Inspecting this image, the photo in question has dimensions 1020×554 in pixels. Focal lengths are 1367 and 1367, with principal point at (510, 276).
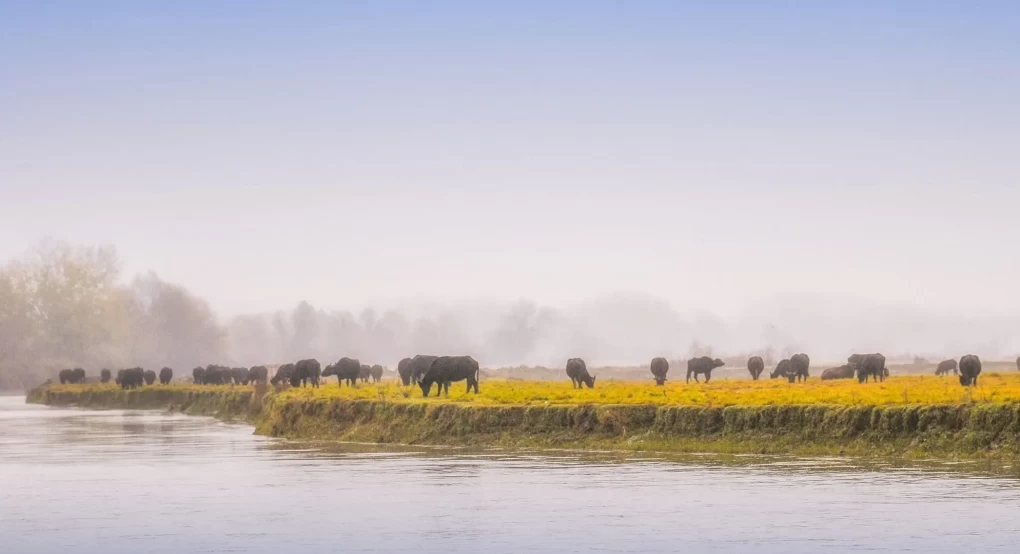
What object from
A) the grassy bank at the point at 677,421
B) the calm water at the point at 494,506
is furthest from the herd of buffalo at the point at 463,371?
the calm water at the point at 494,506

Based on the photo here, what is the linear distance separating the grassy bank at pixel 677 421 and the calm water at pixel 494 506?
2791 millimetres

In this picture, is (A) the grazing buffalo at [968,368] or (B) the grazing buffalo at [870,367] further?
(B) the grazing buffalo at [870,367]

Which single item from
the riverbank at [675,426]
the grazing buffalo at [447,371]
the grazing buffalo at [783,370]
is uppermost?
the grazing buffalo at [783,370]

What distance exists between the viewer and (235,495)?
37844 millimetres

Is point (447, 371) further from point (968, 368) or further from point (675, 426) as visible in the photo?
point (968, 368)

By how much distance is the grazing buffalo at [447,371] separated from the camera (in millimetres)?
62312

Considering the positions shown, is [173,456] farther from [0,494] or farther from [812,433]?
[812,433]

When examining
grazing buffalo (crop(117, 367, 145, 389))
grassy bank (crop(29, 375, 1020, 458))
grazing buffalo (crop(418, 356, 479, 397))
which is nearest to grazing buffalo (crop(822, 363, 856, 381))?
grassy bank (crop(29, 375, 1020, 458))

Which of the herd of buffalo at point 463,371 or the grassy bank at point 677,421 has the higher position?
the herd of buffalo at point 463,371

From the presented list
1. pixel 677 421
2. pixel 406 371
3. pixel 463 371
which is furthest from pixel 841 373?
pixel 677 421

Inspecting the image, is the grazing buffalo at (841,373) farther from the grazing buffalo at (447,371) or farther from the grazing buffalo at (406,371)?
the grazing buffalo at (447,371)

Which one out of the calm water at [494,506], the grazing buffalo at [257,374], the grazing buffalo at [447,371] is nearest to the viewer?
the calm water at [494,506]

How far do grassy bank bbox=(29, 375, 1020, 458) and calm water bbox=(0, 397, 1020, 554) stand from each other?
279cm

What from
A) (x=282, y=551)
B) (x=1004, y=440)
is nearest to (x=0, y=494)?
(x=282, y=551)
